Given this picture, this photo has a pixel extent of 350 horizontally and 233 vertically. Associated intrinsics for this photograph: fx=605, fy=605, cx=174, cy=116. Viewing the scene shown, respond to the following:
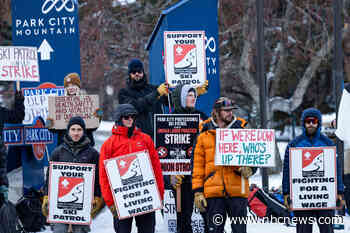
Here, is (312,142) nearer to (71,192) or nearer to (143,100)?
(143,100)

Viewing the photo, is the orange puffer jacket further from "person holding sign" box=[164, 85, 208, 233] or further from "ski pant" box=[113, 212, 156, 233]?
"person holding sign" box=[164, 85, 208, 233]

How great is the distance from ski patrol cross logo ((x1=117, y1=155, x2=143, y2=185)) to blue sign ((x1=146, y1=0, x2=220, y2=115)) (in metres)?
3.50

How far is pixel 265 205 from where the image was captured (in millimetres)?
9219

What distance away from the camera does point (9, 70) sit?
8.39 metres

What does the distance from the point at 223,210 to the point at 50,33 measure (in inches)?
193

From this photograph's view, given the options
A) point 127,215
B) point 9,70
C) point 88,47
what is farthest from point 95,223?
point 88,47

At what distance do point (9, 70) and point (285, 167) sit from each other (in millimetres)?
4079

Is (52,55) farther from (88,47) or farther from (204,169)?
(88,47)

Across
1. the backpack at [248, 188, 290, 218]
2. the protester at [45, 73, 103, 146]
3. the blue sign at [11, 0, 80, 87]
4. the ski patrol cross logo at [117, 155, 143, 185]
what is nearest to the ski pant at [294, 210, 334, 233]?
the ski patrol cross logo at [117, 155, 143, 185]

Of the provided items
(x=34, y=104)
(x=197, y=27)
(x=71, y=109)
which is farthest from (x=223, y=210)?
(x=197, y=27)

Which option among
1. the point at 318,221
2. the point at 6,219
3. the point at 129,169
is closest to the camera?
the point at 6,219

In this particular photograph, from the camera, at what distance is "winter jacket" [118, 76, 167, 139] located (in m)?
7.73

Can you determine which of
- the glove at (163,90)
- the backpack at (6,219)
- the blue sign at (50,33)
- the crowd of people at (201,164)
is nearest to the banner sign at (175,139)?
the glove at (163,90)

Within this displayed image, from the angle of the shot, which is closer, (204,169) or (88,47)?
(204,169)
